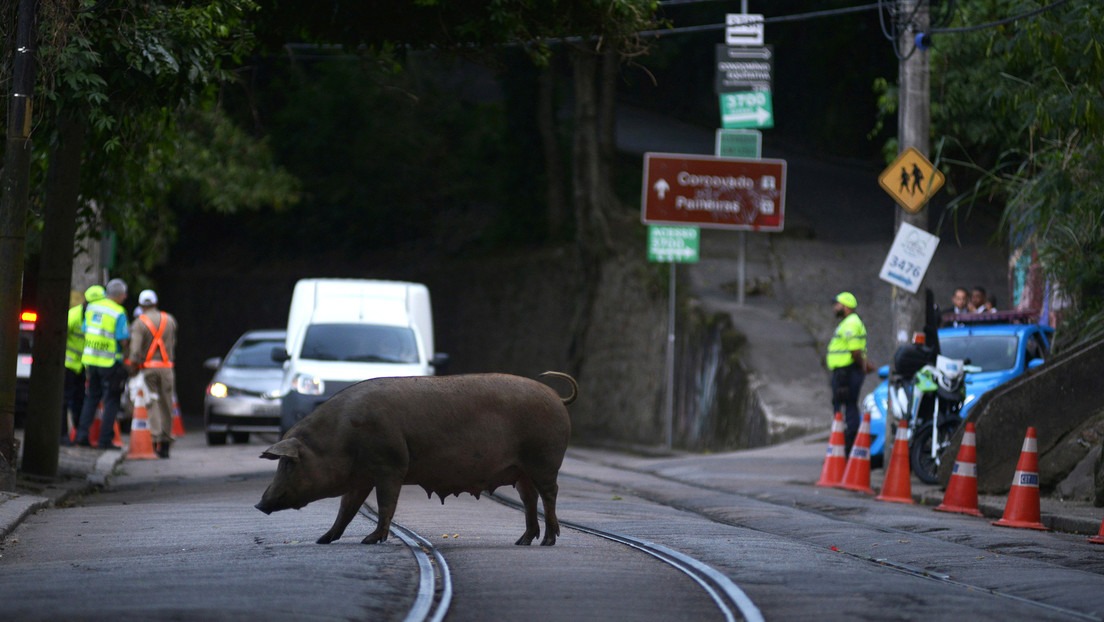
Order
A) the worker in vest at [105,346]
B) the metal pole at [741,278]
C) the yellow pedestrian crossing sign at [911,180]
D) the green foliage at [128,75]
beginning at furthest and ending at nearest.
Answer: the metal pole at [741,278], the worker in vest at [105,346], the yellow pedestrian crossing sign at [911,180], the green foliage at [128,75]

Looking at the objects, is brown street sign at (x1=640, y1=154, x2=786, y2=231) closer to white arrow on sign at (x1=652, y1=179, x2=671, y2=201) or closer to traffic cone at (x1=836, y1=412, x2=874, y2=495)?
white arrow on sign at (x1=652, y1=179, x2=671, y2=201)

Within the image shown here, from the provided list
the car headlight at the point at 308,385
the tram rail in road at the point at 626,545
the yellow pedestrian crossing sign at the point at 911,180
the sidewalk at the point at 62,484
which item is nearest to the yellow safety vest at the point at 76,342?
the sidewalk at the point at 62,484

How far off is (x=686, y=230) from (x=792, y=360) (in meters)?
2.58

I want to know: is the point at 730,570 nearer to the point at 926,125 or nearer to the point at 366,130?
the point at 926,125

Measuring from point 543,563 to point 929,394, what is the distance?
29.9ft

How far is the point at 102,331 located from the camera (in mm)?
19266

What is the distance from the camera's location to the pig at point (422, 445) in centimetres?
930

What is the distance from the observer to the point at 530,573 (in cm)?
845

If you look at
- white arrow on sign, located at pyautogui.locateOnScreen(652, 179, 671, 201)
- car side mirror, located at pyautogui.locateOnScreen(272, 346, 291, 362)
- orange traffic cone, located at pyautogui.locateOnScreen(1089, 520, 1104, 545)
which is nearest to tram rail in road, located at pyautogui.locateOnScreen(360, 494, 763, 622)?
orange traffic cone, located at pyautogui.locateOnScreen(1089, 520, 1104, 545)

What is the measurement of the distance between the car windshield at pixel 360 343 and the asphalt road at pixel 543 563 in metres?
4.83

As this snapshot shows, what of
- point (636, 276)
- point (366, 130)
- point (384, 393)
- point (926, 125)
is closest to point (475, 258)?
point (366, 130)

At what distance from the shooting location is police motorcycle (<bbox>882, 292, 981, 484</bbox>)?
1678cm

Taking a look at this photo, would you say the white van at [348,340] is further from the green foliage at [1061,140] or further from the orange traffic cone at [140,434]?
the green foliage at [1061,140]

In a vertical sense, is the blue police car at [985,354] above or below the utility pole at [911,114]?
below
